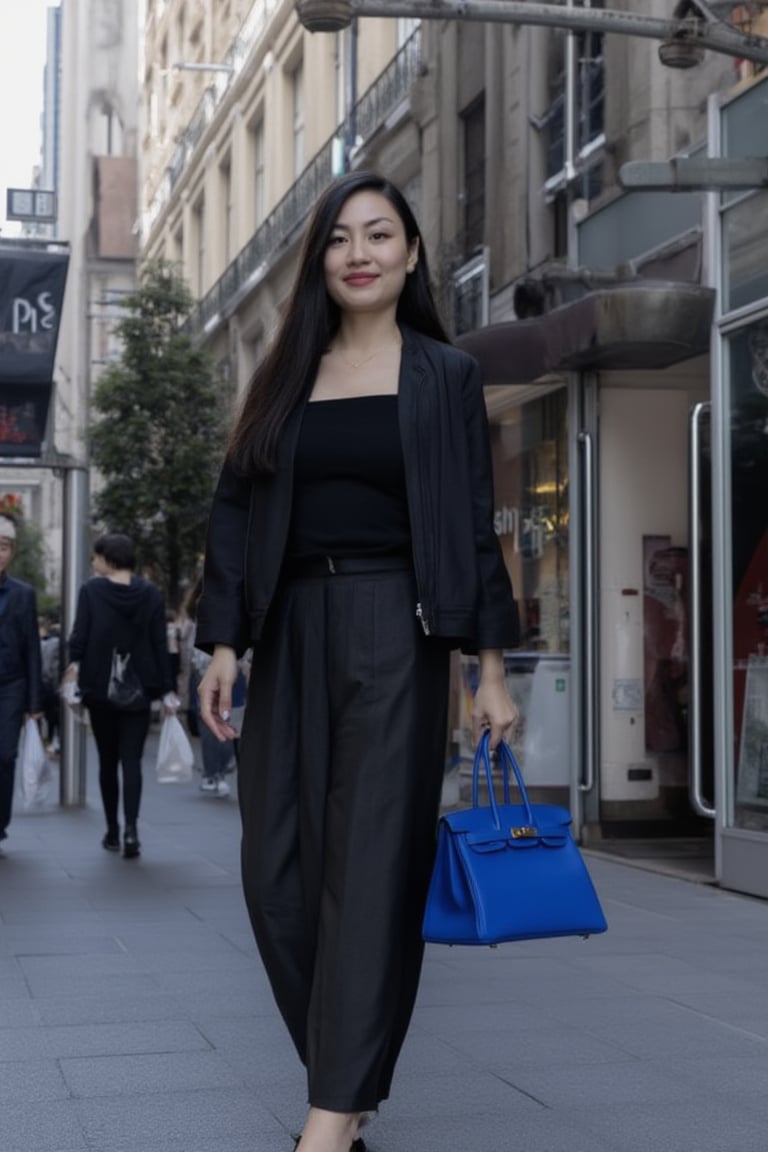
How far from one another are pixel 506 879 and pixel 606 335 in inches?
296

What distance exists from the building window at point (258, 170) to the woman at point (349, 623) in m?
29.7

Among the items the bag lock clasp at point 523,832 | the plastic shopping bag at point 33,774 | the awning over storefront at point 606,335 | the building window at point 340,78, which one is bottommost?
the plastic shopping bag at point 33,774

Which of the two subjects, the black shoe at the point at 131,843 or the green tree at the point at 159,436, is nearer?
the black shoe at the point at 131,843

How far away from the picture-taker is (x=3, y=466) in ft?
49.0

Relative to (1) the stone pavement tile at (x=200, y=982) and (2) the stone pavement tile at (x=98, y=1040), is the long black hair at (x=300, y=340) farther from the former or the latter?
(1) the stone pavement tile at (x=200, y=982)

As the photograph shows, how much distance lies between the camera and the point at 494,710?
13.5 ft

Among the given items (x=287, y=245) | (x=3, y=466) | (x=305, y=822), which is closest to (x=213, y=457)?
(x=287, y=245)

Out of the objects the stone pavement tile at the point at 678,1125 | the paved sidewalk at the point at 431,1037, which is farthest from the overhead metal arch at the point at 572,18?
the stone pavement tile at the point at 678,1125

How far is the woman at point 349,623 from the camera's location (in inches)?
156

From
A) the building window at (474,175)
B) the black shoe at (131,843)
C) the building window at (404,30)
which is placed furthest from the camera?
the building window at (404,30)

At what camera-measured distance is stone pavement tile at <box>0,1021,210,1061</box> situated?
563 cm

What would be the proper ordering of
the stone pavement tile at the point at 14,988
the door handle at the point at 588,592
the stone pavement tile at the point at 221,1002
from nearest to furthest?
the stone pavement tile at the point at 221,1002 → the stone pavement tile at the point at 14,988 → the door handle at the point at 588,592

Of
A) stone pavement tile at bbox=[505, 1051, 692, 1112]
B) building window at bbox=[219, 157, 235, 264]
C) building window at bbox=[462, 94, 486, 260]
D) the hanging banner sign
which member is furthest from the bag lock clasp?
building window at bbox=[219, 157, 235, 264]

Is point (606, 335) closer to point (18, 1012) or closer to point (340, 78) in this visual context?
point (18, 1012)
